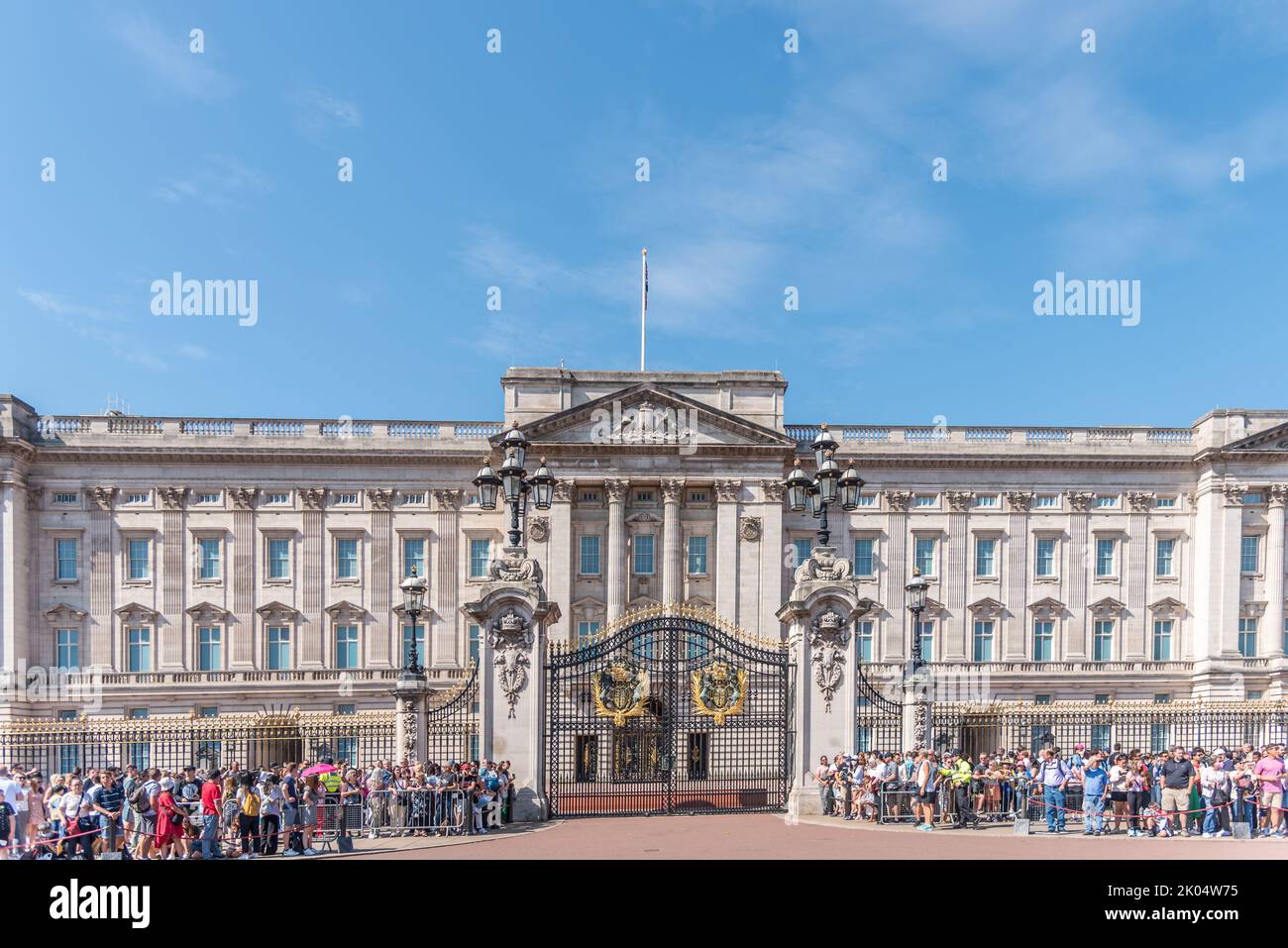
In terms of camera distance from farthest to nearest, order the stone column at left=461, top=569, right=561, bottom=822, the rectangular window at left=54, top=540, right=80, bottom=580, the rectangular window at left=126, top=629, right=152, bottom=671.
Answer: the rectangular window at left=54, top=540, right=80, bottom=580
the rectangular window at left=126, top=629, right=152, bottom=671
the stone column at left=461, top=569, right=561, bottom=822

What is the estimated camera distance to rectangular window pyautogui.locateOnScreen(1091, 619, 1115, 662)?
47.8m

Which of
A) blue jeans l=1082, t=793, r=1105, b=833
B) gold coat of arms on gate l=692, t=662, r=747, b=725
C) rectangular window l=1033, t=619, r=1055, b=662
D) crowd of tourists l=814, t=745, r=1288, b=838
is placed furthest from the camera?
rectangular window l=1033, t=619, r=1055, b=662

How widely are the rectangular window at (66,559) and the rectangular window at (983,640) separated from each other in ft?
144

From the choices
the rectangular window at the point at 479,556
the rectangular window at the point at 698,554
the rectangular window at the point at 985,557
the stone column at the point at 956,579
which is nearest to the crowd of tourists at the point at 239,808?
the rectangular window at the point at 479,556

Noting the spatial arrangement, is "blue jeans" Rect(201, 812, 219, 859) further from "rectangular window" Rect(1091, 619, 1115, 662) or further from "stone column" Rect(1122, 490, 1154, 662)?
"stone column" Rect(1122, 490, 1154, 662)

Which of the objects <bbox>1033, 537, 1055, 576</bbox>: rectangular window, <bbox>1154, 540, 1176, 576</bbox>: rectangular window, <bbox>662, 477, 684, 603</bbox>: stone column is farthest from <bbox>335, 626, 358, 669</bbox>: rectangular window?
<bbox>1154, 540, 1176, 576</bbox>: rectangular window

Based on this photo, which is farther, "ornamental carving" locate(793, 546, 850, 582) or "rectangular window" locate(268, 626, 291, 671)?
"rectangular window" locate(268, 626, 291, 671)

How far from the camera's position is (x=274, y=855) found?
57.6 ft

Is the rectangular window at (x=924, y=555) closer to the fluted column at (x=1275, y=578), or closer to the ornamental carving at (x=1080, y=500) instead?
the ornamental carving at (x=1080, y=500)

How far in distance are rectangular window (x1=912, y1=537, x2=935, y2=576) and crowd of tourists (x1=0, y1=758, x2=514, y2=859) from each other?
106ft

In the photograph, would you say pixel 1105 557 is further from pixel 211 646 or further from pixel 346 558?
pixel 211 646

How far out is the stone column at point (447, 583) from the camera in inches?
1831

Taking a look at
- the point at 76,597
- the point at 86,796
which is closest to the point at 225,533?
the point at 76,597
